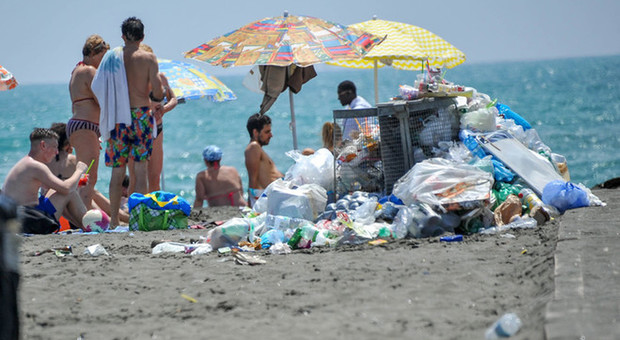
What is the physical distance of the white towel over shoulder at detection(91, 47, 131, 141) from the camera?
7.04 meters

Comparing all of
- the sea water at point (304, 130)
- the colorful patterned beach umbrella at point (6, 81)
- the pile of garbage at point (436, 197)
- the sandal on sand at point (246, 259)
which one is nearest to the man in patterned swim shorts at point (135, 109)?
the pile of garbage at point (436, 197)

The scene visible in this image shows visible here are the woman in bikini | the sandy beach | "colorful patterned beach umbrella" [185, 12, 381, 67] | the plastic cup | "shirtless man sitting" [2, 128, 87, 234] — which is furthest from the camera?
the woman in bikini

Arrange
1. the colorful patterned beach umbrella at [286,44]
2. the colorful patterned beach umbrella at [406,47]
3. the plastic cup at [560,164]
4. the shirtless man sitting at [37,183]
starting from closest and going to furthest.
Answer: the shirtless man sitting at [37,183] → the colorful patterned beach umbrella at [286,44] → the plastic cup at [560,164] → the colorful patterned beach umbrella at [406,47]

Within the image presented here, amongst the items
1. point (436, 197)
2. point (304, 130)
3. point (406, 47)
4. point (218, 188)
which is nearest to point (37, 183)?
point (218, 188)

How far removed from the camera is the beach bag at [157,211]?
277 inches

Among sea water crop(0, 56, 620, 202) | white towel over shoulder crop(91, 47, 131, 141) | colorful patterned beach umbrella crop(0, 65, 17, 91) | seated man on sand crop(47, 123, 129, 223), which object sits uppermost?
colorful patterned beach umbrella crop(0, 65, 17, 91)

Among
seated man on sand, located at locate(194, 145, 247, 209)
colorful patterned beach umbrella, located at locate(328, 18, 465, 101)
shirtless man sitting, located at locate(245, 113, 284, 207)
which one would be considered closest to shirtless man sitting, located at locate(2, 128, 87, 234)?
shirtless man sitting, located at locate(245, 113, 284, 207)

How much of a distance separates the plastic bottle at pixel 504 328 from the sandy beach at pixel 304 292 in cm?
4

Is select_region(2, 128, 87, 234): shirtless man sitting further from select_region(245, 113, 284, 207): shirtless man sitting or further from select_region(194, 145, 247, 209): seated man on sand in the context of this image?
select_region(194, 145, 247, 209): seated man on sand

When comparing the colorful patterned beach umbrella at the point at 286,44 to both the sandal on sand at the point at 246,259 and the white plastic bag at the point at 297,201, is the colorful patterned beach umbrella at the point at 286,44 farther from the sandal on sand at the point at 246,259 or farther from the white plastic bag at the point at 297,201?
the sandal on sand at the point at 246,259

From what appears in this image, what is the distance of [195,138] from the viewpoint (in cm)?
3428

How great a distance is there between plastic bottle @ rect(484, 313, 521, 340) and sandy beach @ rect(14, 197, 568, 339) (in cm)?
4

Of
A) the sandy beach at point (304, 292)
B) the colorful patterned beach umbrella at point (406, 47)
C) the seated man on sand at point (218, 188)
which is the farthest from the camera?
the seated man on sand at point (218, 188)

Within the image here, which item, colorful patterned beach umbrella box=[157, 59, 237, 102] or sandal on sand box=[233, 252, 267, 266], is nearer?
sandal on sand box=[233, 252, 267, 266]
